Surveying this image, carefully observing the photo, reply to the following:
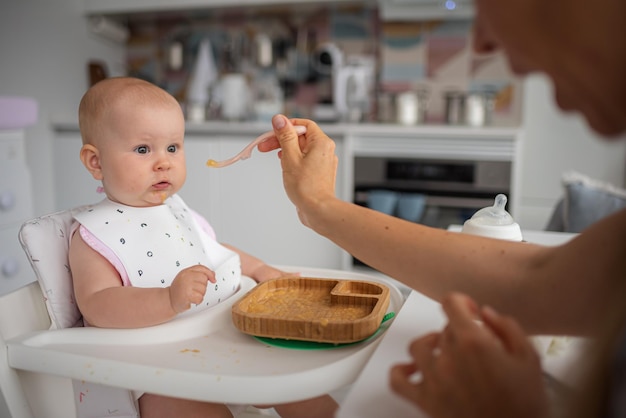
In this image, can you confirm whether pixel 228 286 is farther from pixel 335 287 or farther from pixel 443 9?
pixel 443 9

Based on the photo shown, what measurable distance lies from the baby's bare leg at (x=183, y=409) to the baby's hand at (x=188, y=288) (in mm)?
130

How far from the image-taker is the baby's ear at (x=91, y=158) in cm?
98

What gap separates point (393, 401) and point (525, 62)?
Result: 33cm

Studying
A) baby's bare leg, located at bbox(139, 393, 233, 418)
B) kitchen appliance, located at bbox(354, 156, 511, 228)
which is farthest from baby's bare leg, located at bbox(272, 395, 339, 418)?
kitchen appliance, located at bbox(354, 156, 511, 228)

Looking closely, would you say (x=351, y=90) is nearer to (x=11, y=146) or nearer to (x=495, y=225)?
(x=11, y=146)

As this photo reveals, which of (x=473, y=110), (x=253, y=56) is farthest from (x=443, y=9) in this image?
(x=253, y=56)

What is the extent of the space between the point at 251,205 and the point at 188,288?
6.92 feet

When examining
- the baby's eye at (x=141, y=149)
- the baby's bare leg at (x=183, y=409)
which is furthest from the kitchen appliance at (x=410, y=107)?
the baby's bare leg at (x=183, y=409)

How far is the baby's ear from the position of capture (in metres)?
0.98

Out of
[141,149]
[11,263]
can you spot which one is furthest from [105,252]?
[11,263]

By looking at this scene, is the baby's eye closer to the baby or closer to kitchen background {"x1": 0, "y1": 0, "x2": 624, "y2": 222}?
the baby

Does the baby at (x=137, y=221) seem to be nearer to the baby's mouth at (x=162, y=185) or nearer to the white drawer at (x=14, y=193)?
the baby's mouth at (x=162, y=185)

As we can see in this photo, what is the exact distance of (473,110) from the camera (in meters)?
2.88

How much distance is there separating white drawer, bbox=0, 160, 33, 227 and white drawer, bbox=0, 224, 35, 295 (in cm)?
5
